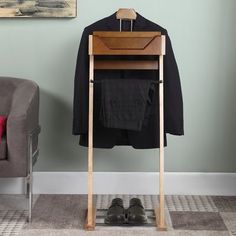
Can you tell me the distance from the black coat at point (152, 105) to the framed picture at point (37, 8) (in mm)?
439

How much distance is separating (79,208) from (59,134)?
2.02ft

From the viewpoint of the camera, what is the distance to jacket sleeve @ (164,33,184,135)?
2725mm

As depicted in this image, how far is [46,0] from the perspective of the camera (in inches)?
124

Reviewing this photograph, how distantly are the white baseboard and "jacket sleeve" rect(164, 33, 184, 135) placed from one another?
0.66 m

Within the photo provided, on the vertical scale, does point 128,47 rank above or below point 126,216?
above

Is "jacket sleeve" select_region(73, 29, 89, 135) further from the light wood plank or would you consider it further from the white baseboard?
the white baseboard

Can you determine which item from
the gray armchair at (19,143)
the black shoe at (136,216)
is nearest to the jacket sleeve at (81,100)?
the gray armchair at (19,143)

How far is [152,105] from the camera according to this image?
2672mm

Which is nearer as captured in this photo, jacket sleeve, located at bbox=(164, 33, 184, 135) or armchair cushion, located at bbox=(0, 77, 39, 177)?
armchair cushion, located at bbox=(0, 77, 39, 177)

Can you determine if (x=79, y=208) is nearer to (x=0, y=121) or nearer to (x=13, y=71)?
(x=0, y=121)

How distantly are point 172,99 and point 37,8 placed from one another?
3.91ft

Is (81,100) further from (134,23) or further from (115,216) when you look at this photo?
(115,216)

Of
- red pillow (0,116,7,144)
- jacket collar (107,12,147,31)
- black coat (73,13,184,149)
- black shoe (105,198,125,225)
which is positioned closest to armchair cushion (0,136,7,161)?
red pillow (0,116,7,144)

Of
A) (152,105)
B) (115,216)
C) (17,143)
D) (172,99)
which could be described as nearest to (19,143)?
(17,143)
